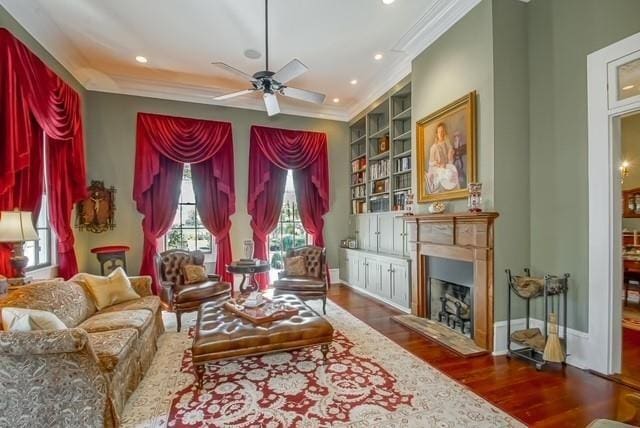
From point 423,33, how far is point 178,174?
15.3 ft

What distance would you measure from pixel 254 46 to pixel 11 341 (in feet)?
13.8

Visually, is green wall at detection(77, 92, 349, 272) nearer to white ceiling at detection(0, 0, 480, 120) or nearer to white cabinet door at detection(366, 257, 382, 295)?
white ceiling at detection(0, 0, 480, 120)

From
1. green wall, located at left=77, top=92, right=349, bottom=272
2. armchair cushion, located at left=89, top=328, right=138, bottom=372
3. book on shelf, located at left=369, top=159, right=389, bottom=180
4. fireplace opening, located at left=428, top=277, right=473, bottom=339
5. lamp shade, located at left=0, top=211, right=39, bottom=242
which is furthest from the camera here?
book on shelf, located at left=369, top=159, right=389, bottom=180

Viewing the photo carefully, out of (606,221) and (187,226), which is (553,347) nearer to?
(606,221)

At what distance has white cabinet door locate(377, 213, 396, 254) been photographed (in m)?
5.47

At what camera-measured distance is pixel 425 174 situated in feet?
14.3

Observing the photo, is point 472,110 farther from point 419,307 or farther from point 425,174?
point 419,307

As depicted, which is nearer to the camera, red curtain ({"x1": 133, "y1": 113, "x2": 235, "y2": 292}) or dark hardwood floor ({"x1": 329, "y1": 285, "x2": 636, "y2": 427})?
dark hardwood floor ({"x1": 329, "y1": 285, "x2": 636, "y2": 427})

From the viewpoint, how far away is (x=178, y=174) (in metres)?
5.64

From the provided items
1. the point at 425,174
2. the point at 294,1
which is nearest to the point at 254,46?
the point at 294,1

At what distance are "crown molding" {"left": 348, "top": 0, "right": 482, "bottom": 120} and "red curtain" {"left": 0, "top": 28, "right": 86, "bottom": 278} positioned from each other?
4549mm

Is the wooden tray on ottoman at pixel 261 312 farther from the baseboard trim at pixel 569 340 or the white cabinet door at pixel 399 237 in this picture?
the white cabinet door at pixel 399 237

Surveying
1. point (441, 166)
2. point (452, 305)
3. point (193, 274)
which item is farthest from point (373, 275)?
point (193, 274)

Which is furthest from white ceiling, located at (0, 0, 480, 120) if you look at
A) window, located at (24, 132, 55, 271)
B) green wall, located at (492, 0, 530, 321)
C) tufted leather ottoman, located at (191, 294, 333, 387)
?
tufted leather ottoman, located at (191, 294, 333, 387)
